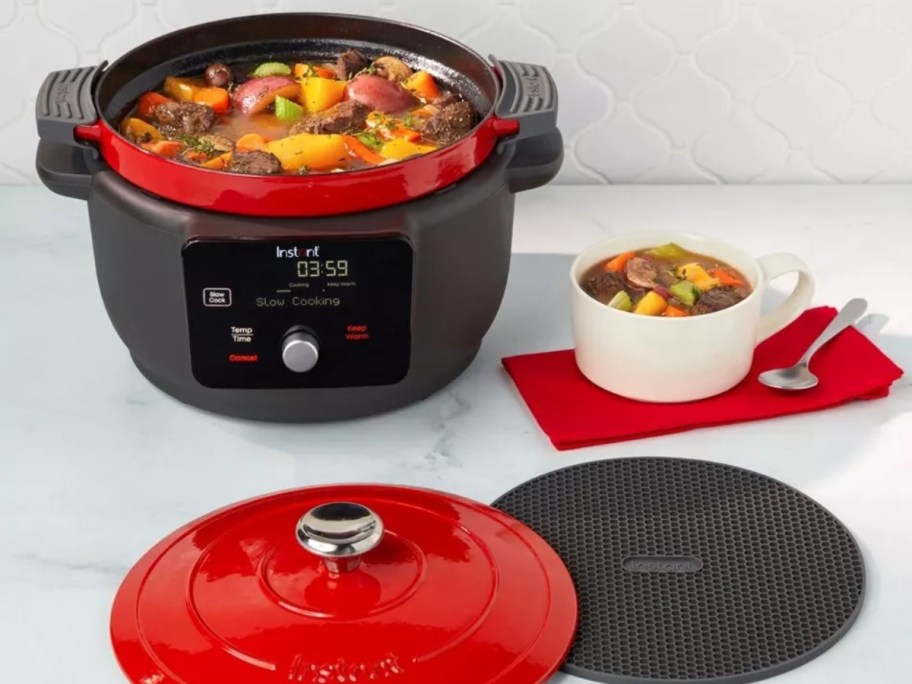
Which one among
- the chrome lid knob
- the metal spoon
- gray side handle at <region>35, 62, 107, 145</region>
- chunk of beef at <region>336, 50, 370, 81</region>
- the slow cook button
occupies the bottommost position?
the metal spoon

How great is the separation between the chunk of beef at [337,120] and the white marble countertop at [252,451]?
10.4 inches

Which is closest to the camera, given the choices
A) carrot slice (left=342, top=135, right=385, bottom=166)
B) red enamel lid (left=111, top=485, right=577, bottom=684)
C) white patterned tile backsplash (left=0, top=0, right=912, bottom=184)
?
red enamel lid (left=111, top=485, right=577, bottom=684)

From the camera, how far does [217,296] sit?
1124mm

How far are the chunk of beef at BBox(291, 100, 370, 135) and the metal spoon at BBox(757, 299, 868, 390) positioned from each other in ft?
1.47

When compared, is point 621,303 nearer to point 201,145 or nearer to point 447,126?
point 447,126

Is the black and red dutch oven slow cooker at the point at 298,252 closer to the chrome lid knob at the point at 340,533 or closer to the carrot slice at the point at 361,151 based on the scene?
the carrot slice at the point at 361,151

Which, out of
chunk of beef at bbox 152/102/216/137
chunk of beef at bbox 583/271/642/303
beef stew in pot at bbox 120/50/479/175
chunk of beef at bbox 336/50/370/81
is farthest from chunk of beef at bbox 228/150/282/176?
chunk of beef at bbox 583/271/642/303

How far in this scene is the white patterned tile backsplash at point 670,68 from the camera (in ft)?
5.24

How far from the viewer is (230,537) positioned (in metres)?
1.05

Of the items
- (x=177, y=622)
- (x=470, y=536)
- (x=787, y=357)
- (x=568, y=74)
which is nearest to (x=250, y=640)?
(x=177, y=622)

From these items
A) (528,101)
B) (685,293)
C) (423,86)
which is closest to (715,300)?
(685,293)

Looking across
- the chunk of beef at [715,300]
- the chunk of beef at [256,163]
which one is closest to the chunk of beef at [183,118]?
the chunk of beef at [256,163]

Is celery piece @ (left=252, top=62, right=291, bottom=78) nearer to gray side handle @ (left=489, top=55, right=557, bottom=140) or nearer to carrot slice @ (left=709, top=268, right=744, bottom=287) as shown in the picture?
gray side handle @ (left=489, top=55, right=557, bottom=140)

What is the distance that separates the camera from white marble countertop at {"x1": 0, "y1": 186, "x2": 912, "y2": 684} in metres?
1.02
